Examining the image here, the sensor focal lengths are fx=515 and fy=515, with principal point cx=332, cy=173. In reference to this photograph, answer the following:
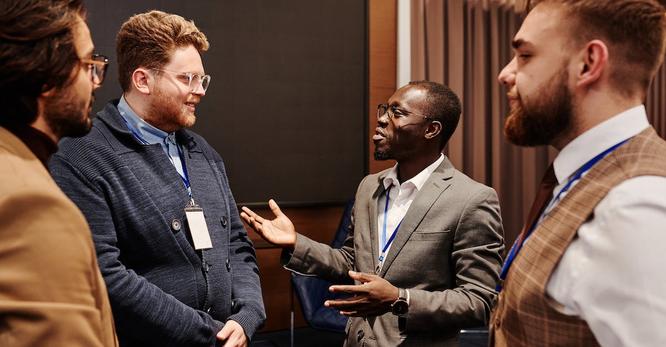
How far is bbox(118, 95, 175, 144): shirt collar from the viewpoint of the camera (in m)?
1.86

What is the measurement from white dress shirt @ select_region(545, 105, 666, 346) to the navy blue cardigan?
46.8 inches

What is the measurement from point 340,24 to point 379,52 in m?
0.43

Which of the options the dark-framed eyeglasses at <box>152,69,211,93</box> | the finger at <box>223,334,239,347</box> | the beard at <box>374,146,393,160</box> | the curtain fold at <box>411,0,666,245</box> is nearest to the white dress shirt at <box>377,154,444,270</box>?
the beard at <box>374,146,393,160</box>

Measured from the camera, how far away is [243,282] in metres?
2.04

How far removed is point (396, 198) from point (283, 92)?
1865mm

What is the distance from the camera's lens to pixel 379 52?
4188 mm

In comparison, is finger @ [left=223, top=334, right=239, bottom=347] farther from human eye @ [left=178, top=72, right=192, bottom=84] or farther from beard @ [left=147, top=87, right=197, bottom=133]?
human eye @ [left=178, top=72, right=192, bottom=84]

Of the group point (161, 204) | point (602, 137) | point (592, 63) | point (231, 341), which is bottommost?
point (231, 341)

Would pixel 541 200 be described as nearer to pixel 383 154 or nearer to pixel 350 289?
pixel 350 289

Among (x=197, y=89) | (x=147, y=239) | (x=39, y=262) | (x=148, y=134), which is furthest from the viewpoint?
(x=197, y=89)

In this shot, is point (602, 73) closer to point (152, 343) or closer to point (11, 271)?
point (11, 271)

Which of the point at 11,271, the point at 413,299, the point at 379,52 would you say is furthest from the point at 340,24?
the point at 11,271

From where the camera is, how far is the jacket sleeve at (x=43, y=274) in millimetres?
792

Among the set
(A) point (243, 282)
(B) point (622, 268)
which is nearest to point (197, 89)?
(A) point (243, 282)
